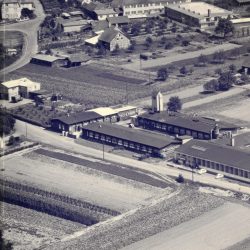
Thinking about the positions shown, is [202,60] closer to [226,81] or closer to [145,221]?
[226,81]

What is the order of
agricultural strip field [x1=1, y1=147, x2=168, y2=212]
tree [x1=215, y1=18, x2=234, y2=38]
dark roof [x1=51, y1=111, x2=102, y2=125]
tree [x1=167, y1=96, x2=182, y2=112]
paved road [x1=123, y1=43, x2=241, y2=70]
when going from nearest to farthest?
1. agricultural strip field [x1=1, y1=147, x2=168, y2=212]
2. dark roof [x1=51, y1=111, x2=102, y2=125]
3. tree [x1=167, y1=96, x2=182, y2=112]
4. paved road [x1=123, y1=43, x2=241, y2=70]
5. tree [x1=215, y1=18, x2=234, y2=38]

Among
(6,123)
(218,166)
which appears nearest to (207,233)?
(218,166)

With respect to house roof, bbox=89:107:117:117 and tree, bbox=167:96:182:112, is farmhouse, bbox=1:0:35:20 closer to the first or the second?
house roof, bbox=89:107:117:117

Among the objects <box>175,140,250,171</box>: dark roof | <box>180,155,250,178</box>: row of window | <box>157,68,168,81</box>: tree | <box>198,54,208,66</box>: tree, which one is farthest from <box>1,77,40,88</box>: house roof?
<box>180,155,250,178</box>: row of window

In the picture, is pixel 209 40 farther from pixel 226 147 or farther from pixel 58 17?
pixel 226 147

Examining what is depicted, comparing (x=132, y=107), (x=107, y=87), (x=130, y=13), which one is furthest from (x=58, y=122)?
(x=130, y=13)

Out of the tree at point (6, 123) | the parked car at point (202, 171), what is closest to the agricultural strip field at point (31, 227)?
the parked car at point (202, 171)
